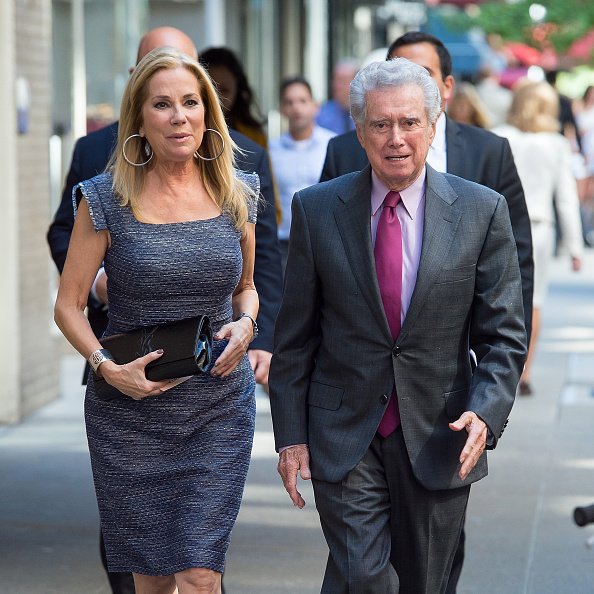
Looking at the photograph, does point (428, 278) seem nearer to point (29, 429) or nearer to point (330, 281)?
point (330, 281)

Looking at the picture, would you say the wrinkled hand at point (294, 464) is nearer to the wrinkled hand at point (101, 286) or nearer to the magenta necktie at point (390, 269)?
the magenta necktie at point (390, 269)

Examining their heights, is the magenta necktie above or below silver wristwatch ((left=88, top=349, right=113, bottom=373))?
above

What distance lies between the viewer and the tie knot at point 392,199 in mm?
4059

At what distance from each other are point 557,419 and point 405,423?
18.5ft

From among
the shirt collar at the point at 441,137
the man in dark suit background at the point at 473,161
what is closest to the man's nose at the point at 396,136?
the man in dark suit background at the point at 473,161

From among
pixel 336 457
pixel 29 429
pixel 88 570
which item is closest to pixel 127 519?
pixel 336 457

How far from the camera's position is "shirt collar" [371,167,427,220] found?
405 cm

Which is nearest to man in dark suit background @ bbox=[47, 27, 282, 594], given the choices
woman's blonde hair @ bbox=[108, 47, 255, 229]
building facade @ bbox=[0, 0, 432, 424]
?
woman's blonde hair @ bbox=[108, 47, 255, 229]

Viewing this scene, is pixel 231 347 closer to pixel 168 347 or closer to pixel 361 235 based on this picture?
pixel 168 347

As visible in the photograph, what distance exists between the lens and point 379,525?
4.02m

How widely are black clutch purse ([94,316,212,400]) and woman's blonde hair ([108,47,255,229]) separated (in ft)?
1.24

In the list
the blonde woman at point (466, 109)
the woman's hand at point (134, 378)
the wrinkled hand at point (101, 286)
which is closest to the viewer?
the woman's hand at point (134, 378)

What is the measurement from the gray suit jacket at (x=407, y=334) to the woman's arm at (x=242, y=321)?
0.25m

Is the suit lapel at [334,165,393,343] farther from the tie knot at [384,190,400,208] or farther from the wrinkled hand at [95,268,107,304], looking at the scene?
the wrinkled hand at [95,268,107,304]
